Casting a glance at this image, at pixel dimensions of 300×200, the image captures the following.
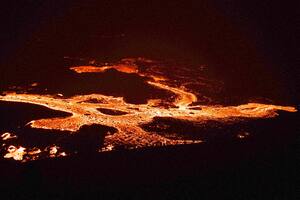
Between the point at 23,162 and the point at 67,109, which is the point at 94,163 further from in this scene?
the point at 67,109

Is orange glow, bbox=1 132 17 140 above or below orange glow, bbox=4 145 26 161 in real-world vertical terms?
above

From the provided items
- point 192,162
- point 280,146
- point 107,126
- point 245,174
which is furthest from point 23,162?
point 280,146

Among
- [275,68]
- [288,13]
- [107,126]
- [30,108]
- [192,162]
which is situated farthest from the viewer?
[288,13]

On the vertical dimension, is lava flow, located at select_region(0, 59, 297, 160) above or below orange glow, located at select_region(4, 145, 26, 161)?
above

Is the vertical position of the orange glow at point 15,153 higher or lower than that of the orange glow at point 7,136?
lower

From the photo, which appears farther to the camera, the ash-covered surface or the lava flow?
the lava flow

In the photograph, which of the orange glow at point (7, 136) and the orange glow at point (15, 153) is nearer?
the orange glow at point (15, 153)

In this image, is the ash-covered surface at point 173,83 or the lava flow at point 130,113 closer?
the ash-covered surface at point 173,83

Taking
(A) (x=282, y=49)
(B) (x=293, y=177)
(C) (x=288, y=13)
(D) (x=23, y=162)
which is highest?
(C) (x=288, y=13)
